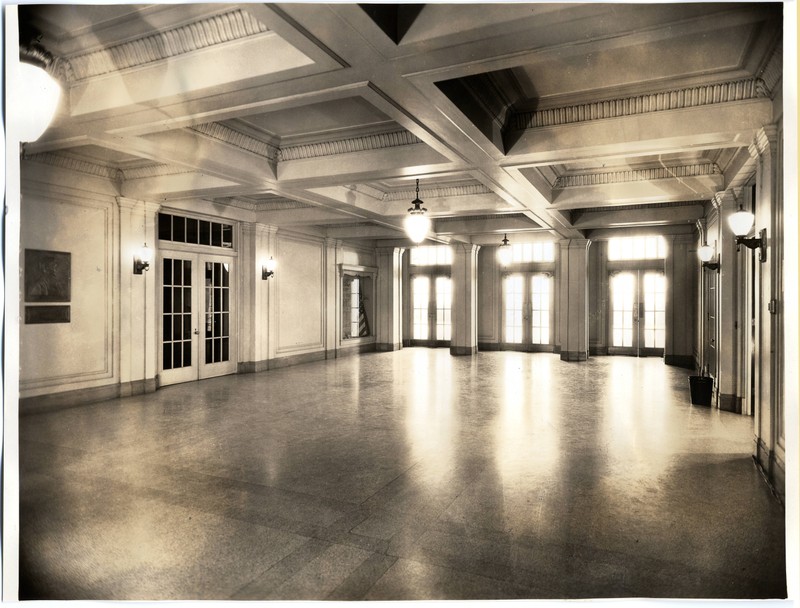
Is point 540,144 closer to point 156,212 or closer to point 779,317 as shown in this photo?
point 779,317

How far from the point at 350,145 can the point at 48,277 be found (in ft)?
12.8

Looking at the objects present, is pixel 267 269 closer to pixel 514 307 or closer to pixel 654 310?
pixel 514 307

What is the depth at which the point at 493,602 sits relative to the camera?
2447mm

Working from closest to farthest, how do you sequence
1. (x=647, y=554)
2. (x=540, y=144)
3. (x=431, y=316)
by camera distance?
1. (x=647, y=554)
2. (x=540, y=144)
3. (x=431, y=316)

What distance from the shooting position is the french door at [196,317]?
8.59 meters

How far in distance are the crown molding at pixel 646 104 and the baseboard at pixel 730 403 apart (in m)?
3.98

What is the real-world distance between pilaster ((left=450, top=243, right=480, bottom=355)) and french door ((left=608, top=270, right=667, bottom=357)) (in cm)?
373

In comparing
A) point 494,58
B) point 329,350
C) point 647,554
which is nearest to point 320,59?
point 494,58

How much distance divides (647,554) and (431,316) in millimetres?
13313

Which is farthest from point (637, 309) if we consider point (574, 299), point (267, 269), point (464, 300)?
point (267, 269)

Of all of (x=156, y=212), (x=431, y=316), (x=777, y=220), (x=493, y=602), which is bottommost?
(x=493, y=602)

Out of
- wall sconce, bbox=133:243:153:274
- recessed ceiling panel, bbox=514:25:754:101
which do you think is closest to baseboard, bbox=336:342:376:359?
wall sconce, bbox=133:243:153:274

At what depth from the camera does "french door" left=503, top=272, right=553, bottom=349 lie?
14.7 meters

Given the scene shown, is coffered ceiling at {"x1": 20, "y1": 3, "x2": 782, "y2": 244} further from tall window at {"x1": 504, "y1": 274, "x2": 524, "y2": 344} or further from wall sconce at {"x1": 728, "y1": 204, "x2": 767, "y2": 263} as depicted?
tall window at {"x1": 504, "y1": 274, "x2": 524, "y2": 344}
